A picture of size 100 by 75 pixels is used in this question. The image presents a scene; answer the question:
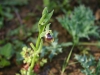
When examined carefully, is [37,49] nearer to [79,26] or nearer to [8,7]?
[79,26]

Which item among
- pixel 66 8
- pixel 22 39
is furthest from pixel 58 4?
pixel 22 39

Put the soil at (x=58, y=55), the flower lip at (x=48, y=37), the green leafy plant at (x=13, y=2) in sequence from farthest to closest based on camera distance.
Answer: the green leafy plant at (x=13, y=2) → the soil at (x=58, y=55) → the flower lip at (x=48, y=37)

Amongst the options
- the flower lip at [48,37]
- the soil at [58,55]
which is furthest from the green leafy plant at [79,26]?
the flower lip at [48,37]

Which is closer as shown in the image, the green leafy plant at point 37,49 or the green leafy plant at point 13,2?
the green leafy plant at point 37,49

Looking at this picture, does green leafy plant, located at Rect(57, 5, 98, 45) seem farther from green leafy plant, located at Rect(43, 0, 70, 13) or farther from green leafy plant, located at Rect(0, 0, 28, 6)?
green leafy plant, located at Rect(0, 0, 28, 6)

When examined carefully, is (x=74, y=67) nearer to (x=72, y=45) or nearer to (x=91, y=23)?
(x=72, y=45)

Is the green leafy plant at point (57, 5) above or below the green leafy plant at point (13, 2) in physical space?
below

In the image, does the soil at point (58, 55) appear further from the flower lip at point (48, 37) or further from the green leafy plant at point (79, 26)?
the flower lip at point (48, 37)

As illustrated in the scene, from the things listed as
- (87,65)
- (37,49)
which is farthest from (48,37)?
(87,65)
